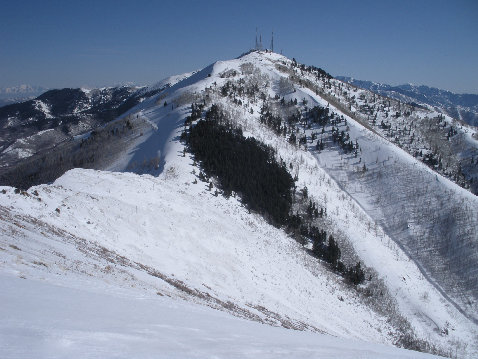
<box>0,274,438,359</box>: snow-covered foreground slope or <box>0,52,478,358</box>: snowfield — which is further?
<box>0,52,478,358</box>: snowfield

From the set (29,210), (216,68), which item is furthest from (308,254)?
(216,68)

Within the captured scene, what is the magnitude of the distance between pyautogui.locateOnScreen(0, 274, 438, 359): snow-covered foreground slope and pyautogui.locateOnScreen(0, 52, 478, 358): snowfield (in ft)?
0.10

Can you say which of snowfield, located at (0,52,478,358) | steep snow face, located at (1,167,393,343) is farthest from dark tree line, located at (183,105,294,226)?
steep snow face, located at (1,167,393,343)

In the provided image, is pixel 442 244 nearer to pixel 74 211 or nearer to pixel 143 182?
pixel 143 182

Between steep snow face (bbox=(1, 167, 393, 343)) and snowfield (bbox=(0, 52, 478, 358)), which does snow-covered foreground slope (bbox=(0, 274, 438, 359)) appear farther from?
steep snow face (bbox=(1, 167, 393, 343))

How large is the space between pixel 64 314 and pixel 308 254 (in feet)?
103

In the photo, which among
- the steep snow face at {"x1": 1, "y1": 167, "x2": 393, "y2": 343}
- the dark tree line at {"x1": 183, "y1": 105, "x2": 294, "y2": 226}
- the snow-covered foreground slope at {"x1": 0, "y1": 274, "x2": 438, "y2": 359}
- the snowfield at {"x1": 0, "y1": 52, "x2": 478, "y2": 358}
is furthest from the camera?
the dark tree line at {"x1": 183, "y1": 105, "x2": 294, "y2": 226}

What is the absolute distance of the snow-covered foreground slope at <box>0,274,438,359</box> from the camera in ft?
13.3

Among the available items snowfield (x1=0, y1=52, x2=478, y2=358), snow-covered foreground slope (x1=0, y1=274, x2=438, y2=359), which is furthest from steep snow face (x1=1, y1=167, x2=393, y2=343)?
snow-covered foreground slope (x1=0, y1=274, x2=438, y2=359)

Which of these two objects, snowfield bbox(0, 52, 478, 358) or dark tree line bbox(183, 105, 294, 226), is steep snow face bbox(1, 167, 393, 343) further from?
dark tree line bbox(183, 105, 294, 226)

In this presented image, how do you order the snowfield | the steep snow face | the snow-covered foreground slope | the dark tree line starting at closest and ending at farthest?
the snow-covered foreground slope < the snowfield < the steep snow face < the dark tree line

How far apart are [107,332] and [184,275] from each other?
1400 centimetres

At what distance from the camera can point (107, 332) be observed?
487 centimetres

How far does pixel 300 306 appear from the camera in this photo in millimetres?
21906
